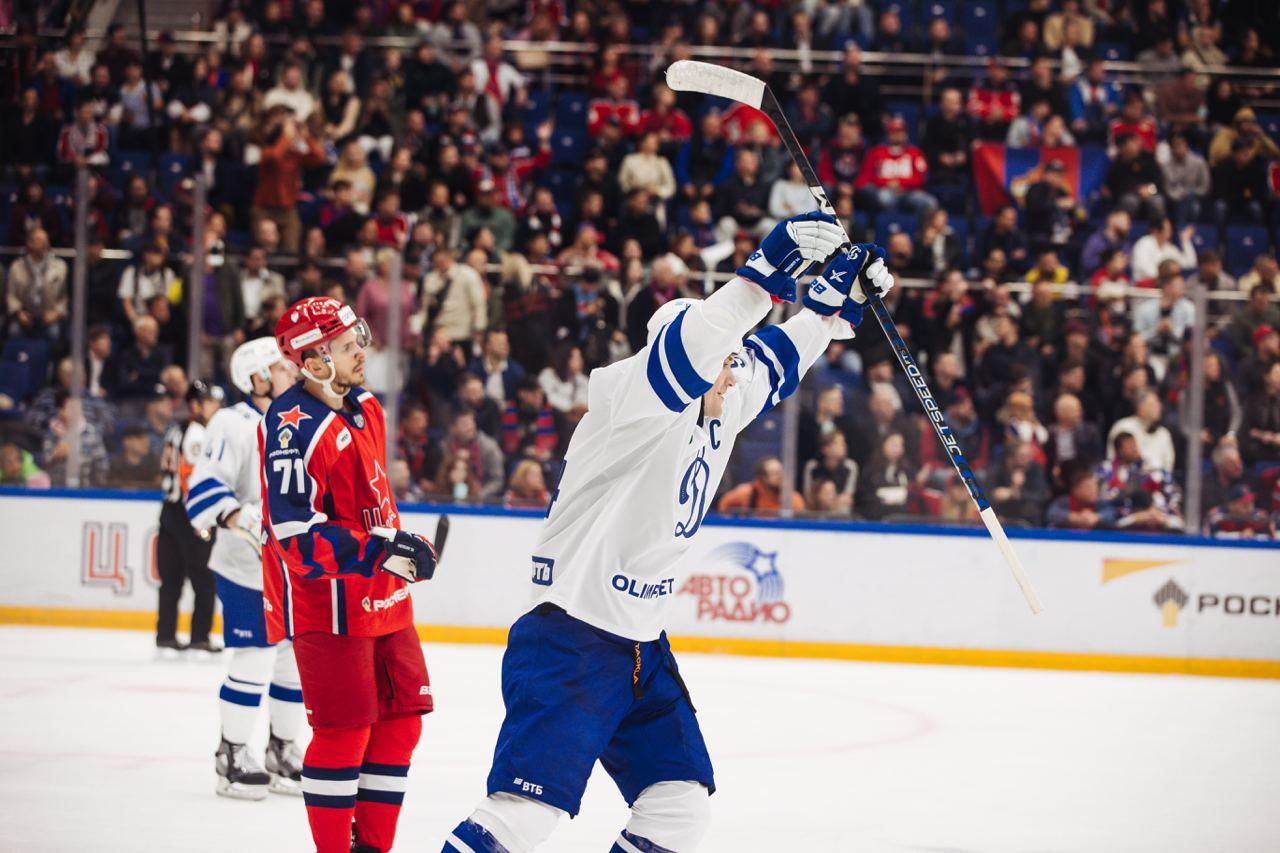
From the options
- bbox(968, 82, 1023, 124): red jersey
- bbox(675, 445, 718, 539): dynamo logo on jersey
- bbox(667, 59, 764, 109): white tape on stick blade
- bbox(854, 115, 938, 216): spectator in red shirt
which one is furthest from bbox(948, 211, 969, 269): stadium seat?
bbox(675, 445, 718, 539): dynamo logo on jersey

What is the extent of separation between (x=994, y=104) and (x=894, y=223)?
68.4 inches

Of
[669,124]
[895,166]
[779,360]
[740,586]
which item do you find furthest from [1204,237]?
[779,360]

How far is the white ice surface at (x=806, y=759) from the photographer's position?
482 centimetres

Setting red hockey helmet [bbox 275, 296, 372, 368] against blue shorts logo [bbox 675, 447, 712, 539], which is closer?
blue shorts logo [bbox 675, 447, 712, 539]

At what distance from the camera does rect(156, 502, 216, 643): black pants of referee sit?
27.1ft

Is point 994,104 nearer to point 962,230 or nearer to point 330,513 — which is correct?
point 962,230

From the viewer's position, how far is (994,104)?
12070 millimetres

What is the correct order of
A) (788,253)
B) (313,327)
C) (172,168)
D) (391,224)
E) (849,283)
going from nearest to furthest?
1. (788,253)
2. (849,283)
3. (313,327)
4. (391,224)
5. (172,168)

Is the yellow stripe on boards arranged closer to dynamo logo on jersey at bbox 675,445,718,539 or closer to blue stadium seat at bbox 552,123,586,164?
blue stadium seat at bbox 552,123,586,164

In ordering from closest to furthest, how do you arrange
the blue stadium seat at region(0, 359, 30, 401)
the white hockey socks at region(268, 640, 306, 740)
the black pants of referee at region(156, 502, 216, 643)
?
1. the white hockey socks at region(268, 640, 306, 740)
2. the black pants of referee at region(156, 502, 216, 643)
3. the blue stadium seat at region(0, 359, 30, 401)

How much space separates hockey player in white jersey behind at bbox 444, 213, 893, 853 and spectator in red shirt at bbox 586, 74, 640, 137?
882cm

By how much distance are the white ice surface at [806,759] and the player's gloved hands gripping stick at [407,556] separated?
110 cm

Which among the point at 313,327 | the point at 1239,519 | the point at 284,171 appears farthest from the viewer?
the point at 284,171

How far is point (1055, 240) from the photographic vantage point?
36.4 ft
